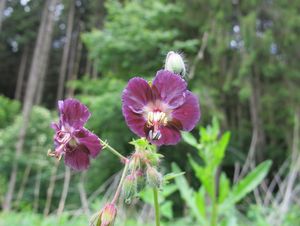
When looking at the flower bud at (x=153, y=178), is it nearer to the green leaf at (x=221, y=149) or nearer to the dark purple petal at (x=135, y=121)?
the dark purple petal at (x=135, y=121)

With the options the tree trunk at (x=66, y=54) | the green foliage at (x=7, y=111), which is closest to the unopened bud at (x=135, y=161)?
the green foliage at (x=7, y=111)

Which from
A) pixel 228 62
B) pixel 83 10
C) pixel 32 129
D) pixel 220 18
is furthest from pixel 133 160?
pixel 83 10

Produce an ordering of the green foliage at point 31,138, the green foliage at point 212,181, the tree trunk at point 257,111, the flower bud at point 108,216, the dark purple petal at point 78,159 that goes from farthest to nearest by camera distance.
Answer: the green foliage at point 31,138 → the tree trunk at point 257,111 → the green foliage at point 212,181 → the dark purple petal at point 78,159 → the flower bud at point 108,216

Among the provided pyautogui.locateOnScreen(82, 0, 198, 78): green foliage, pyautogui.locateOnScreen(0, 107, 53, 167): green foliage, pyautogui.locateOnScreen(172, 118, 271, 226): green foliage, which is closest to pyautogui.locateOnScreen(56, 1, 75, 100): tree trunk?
pyautogui.locateOnScreen(0, 107, 53, 167): green foliage

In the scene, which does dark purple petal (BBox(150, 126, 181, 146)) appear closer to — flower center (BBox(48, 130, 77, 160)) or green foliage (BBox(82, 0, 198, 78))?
flower center (BBox(48, 130, 77, 160))

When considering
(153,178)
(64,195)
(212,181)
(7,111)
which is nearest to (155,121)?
(153,178)

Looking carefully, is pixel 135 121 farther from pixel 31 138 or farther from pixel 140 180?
pixel 31 138
